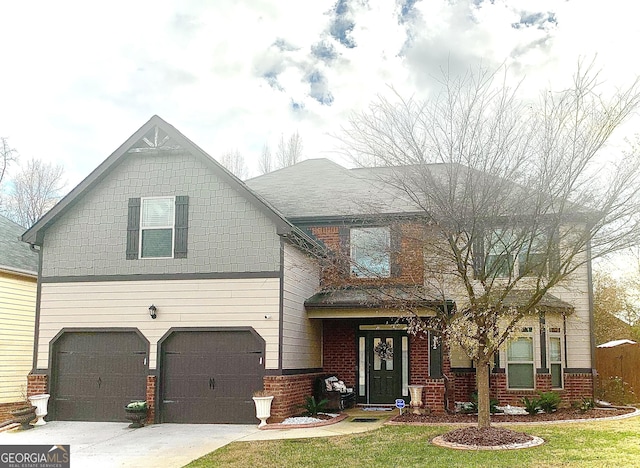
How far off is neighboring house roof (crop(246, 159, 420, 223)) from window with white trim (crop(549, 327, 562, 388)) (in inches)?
196

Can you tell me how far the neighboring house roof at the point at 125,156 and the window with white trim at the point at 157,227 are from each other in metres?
1.24

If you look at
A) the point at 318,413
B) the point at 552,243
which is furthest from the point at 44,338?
the point at 552,243

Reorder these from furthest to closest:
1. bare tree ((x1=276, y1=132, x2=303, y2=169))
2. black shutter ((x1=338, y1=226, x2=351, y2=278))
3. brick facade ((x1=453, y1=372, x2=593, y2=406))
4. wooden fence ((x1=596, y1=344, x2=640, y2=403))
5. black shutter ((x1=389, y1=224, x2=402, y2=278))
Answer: bare tree ((x1=276, y1=132, x2=303, y2=169))
wooden fence ((x1=596, y1=344, x2=640, y2=403))
brick facade ((x1=453, y1=372, x2=593, y2=406))
black shutter ((x1=338, y1=226, x2=351, y2=278))
black shutter ((x1=389, y1=224, x2=402, y2=278))

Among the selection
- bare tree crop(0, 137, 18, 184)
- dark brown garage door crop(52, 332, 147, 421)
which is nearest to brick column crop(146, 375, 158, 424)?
dark brown garage door crop(52, 332, 147, 421)

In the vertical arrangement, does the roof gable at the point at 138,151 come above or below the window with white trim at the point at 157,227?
above

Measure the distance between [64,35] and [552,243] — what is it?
10.8 meters

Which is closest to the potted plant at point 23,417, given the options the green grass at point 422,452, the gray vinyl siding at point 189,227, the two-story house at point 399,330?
the gray vinyl siding at point 189,227

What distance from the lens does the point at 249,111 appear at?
20359 mm

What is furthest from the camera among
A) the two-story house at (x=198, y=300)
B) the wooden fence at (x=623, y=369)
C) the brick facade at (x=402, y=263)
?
the wooden fence at (x=623, y=369)

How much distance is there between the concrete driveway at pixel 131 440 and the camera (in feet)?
38.2

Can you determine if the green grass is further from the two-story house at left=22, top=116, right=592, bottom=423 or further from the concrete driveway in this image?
the two-story house at left=22, top=116, right=592, bottom=423

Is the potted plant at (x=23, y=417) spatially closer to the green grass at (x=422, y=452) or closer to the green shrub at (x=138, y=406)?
the green shrub at (x=138, y=406)

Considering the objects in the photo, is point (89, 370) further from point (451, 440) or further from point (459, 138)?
point (459, 138)

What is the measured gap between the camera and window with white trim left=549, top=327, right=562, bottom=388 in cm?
1778
